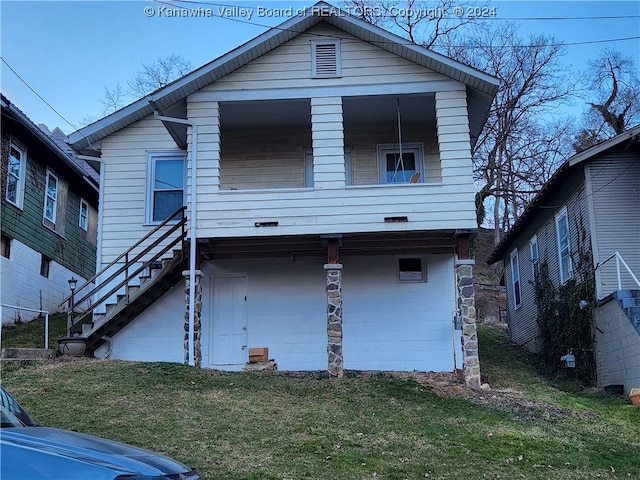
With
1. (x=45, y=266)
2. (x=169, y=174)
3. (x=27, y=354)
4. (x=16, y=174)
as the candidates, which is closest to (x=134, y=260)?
(x=169, y=174)

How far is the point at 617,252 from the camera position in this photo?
1227cm

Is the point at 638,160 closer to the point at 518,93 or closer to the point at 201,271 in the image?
the point at 201,271

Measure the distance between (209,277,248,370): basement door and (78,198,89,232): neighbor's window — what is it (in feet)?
26.2

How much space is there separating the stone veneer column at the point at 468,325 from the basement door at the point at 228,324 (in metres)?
4.60

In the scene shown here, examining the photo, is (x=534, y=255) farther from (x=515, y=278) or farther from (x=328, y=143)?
(x=328, y=143)

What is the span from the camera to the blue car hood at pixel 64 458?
135 inches

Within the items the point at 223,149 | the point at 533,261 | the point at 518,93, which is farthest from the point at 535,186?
the point at 223,149

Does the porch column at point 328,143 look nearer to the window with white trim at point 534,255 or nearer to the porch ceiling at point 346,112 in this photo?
the porch ceiling at point 346,112

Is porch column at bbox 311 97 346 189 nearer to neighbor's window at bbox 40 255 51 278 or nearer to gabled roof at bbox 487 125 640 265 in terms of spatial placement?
gabled roof at bbox 487 125 640 265

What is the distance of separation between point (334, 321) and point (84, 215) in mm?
11517

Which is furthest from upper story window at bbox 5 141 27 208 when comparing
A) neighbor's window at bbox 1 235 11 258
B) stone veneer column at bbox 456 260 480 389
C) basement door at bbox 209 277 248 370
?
stone veneer column at bbox 456 260 480 389

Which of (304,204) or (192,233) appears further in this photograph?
(304,204)

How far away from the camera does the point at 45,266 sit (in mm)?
17688

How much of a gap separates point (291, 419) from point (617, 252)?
7.12 m
